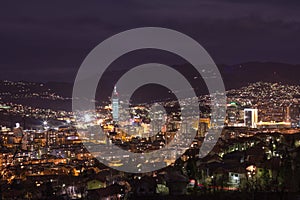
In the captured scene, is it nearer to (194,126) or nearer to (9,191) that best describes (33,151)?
(194,126)

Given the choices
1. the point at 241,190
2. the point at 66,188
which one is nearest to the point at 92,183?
the point at 66,188

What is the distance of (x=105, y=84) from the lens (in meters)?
31.2

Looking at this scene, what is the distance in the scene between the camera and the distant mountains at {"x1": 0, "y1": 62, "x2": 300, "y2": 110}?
1151 inches

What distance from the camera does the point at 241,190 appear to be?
597 cm

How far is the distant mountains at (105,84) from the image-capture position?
2923 centimetres

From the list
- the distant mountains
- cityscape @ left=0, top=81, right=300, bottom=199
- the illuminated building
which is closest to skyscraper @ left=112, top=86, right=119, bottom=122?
the distant mountains

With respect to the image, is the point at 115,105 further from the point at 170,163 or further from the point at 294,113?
the point at 170,163

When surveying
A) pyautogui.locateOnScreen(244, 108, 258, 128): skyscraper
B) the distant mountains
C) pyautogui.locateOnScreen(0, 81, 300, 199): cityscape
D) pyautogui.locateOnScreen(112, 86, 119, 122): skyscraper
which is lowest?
pyautogui.locateOnScreen(0, 81, 300, 199): cityscape

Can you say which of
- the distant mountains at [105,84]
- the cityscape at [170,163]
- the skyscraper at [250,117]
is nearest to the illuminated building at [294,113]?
the cityscape at [170,163]

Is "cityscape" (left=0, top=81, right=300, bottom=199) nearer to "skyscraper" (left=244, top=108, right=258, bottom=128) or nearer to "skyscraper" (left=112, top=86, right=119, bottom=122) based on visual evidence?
"skyscraper" (left=244, top=108, right=258, bottom=128)

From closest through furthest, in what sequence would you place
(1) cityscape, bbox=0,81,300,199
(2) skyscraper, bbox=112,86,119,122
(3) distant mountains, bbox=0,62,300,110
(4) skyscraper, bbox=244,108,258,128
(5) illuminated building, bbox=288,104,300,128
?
(1) cityscape, bbox=0,81,300,199
(4) skyscraper, bbox=244,108,258,128
(5) illuminated building, bbox=288,104,300,128
(2) skyscraper, bbox=112,86,119,122
(3) distant mountains, bbox=0,62,300,110

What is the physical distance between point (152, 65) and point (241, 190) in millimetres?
10732

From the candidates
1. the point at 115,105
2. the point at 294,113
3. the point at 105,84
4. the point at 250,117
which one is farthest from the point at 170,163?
the point at 105,84

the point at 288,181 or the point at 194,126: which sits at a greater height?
the point at 194,126
